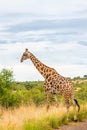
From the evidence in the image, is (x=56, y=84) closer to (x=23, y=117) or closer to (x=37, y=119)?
(x=23, y=117)

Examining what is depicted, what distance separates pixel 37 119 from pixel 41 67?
5072 millimetres

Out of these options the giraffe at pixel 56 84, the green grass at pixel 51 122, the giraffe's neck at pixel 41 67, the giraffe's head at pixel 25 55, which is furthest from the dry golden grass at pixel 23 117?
the giraffe's head at pixel 25 55

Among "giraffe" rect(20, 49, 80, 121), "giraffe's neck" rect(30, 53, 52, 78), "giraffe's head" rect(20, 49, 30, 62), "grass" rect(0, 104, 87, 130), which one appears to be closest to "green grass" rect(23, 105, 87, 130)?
"grass" rect(0, 104, 87, 130)

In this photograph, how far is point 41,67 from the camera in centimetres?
2072

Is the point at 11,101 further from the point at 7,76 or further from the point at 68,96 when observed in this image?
the point at 68,96

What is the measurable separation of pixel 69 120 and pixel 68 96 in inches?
43.8

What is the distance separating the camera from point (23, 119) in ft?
52.1

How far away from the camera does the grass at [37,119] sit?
14672 millimetres

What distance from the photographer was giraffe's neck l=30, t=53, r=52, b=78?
66.5 feet

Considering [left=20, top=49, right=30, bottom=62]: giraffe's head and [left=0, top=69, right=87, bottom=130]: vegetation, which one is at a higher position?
[left=20, top=49, right=30, bottom=62]: giraffe's head

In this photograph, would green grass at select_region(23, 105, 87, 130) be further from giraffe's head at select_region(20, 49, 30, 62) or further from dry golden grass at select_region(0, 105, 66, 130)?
giraffe's head at select_region(20, 49, 30, 62)

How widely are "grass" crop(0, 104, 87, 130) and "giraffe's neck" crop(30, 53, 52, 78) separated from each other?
1.46 meters

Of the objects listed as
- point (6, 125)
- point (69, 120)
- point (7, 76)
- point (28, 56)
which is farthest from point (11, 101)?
point (6, 125)

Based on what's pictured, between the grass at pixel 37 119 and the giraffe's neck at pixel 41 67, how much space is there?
57.5 inches
